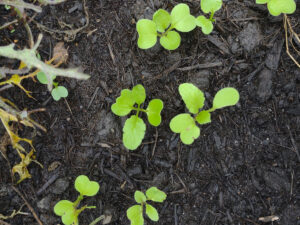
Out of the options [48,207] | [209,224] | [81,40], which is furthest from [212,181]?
[81,40]

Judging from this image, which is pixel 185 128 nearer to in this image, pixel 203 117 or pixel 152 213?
pixel 203 117

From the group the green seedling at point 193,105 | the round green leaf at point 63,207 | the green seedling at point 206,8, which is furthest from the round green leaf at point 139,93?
the round green leaf at point 63,207

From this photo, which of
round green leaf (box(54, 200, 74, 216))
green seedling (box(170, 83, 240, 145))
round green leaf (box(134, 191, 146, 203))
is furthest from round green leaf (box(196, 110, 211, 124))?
round green leaf (box(54, 200, 74, 216))

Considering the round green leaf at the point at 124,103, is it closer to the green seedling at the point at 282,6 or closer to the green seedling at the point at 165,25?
the green seedling at the point at 165,25

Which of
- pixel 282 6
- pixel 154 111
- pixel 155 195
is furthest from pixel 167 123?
pixel 282 6

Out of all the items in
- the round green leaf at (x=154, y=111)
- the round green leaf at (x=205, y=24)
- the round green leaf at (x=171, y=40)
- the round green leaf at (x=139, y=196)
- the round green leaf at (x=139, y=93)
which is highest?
the round green leaf at (x=205, y=24)

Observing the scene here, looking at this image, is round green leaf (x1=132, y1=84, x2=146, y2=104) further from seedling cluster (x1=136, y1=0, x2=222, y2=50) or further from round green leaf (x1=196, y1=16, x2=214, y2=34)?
round green leaf (x1=196, y1=16, x2=214, y2=34)

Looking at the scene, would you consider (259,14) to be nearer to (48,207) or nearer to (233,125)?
(233,125)
